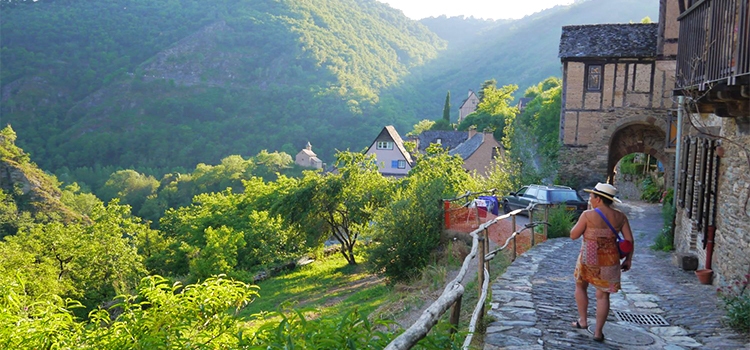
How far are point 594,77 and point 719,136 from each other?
14.8 metres

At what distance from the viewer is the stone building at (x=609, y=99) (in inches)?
848

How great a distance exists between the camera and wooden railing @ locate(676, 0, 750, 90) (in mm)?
6328

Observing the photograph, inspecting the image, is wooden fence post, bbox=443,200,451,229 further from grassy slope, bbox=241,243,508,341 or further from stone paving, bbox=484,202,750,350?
stone paving, bbox=484,202,750,350

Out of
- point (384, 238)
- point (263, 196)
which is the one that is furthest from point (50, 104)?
point (384, 238)

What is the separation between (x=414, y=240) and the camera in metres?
16.4

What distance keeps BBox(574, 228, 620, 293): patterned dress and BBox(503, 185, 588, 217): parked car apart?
37.9 feet

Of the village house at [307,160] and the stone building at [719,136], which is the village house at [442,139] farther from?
the stone building at [719,136]

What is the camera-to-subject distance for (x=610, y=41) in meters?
Answer: 22.0

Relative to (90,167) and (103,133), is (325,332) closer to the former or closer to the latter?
(90,167)

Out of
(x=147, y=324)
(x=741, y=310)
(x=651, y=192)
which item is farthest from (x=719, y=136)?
(x=651, y=192)

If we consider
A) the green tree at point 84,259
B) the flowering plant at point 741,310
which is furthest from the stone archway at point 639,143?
the green tree at point 84,259

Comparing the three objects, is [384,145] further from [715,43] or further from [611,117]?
[715,43]

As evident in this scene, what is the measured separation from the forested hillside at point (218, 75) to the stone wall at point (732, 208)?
8622 centimetres

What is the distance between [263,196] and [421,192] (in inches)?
936
